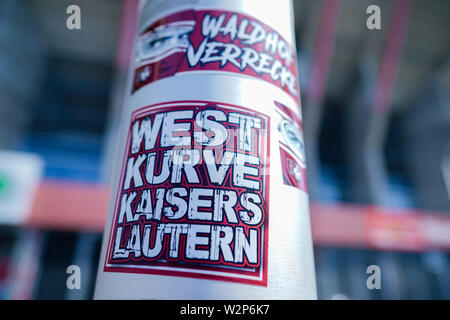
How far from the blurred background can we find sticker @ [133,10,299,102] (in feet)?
20.6

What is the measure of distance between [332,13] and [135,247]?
10935 millimetres

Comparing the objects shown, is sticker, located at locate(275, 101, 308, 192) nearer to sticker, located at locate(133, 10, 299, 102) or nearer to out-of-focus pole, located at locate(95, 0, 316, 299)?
out-of-focus pole, located at locate(95, 0, 316, 299)

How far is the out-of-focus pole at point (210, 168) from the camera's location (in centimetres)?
96

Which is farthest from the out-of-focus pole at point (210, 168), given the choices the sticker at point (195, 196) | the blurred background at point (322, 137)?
the blurred background at point (322, 137)

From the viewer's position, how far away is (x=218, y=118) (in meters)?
1.10

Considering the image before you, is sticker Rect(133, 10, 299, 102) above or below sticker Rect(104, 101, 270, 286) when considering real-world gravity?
above

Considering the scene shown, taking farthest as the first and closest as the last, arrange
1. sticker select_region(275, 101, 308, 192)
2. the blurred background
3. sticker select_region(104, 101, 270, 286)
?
the blurred background, sticker select_region(275, 101, 308, 192), sticker select_region(104, 101, 270, 286)

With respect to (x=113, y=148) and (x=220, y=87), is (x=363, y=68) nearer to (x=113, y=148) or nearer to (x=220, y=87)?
(x=113, y=148)

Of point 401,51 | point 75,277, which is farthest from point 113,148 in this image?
point 401,51

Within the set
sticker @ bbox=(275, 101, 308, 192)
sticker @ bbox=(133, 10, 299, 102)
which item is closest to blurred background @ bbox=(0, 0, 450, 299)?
sticker @ bbox=(133, 10, 299, 102)

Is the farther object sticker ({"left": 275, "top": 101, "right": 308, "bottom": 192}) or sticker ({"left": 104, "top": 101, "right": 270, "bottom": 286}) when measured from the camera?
sticker ({"left": 275, "top": 101, "right": 308, "bottom": 192})

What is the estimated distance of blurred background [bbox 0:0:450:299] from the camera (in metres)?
7.46

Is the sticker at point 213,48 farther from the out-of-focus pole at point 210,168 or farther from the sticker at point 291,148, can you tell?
the sticker at point 291,148

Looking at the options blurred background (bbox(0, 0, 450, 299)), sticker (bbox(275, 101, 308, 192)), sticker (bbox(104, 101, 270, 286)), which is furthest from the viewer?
blurred background (bbox(0, 0, 450, 299))
